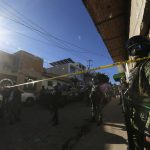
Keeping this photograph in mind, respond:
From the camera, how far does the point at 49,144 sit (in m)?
4.12

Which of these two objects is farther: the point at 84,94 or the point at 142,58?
the point at 84,94

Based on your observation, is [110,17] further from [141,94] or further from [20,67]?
[20,67]

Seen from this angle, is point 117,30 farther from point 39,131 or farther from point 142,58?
point 39,131

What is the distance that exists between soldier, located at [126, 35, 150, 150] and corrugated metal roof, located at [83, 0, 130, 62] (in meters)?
1.55

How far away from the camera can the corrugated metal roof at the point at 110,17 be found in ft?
10.7

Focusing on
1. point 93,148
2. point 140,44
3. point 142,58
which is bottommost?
point 93,148

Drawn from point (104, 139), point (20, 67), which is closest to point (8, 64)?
point (20, 67)

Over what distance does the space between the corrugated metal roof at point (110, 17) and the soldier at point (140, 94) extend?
60.8 inches

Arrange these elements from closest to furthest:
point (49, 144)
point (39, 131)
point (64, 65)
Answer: point (49, 144), point (39, 131), point (64, 65)

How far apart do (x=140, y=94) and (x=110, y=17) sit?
8.52 feet

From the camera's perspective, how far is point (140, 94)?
1.72 meters

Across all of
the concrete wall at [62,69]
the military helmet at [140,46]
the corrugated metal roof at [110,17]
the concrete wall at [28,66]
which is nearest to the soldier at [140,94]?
the military helmet at [140,46]

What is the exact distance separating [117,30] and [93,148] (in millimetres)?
3139

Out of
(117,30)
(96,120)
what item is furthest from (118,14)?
(96,120)
